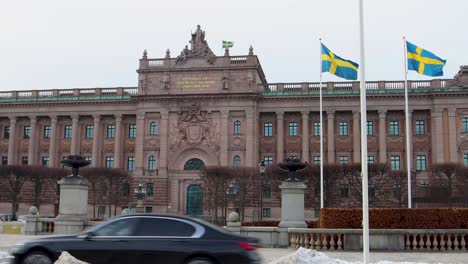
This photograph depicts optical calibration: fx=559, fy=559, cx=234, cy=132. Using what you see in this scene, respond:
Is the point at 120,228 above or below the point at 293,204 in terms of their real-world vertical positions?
below

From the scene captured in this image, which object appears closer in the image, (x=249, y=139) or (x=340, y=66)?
(x=340, y=66)

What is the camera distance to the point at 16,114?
81750 millimetres

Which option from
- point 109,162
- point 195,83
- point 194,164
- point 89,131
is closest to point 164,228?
point 194,164

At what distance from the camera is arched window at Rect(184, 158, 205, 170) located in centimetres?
7456

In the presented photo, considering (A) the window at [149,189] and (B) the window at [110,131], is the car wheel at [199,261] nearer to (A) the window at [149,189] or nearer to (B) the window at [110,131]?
(A) the window at [149,189]

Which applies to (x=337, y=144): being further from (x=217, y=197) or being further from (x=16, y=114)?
(x=16, y=114)

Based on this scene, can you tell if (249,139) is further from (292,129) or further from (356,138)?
(356,138)

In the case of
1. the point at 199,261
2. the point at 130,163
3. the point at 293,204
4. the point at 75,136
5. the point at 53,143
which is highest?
the point at 75,136

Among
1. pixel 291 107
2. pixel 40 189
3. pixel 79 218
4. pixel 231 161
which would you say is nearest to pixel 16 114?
pixel 40 189

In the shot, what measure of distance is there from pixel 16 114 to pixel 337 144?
1824 inches

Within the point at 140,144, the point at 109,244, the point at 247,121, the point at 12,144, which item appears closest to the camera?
the point at 109,244

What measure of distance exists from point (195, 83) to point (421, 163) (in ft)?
102

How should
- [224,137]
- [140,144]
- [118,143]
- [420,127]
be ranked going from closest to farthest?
1. [420,127]
2. [224,137]
3. [140,144]
4. [118,143]

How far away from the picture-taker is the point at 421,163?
71.6m
